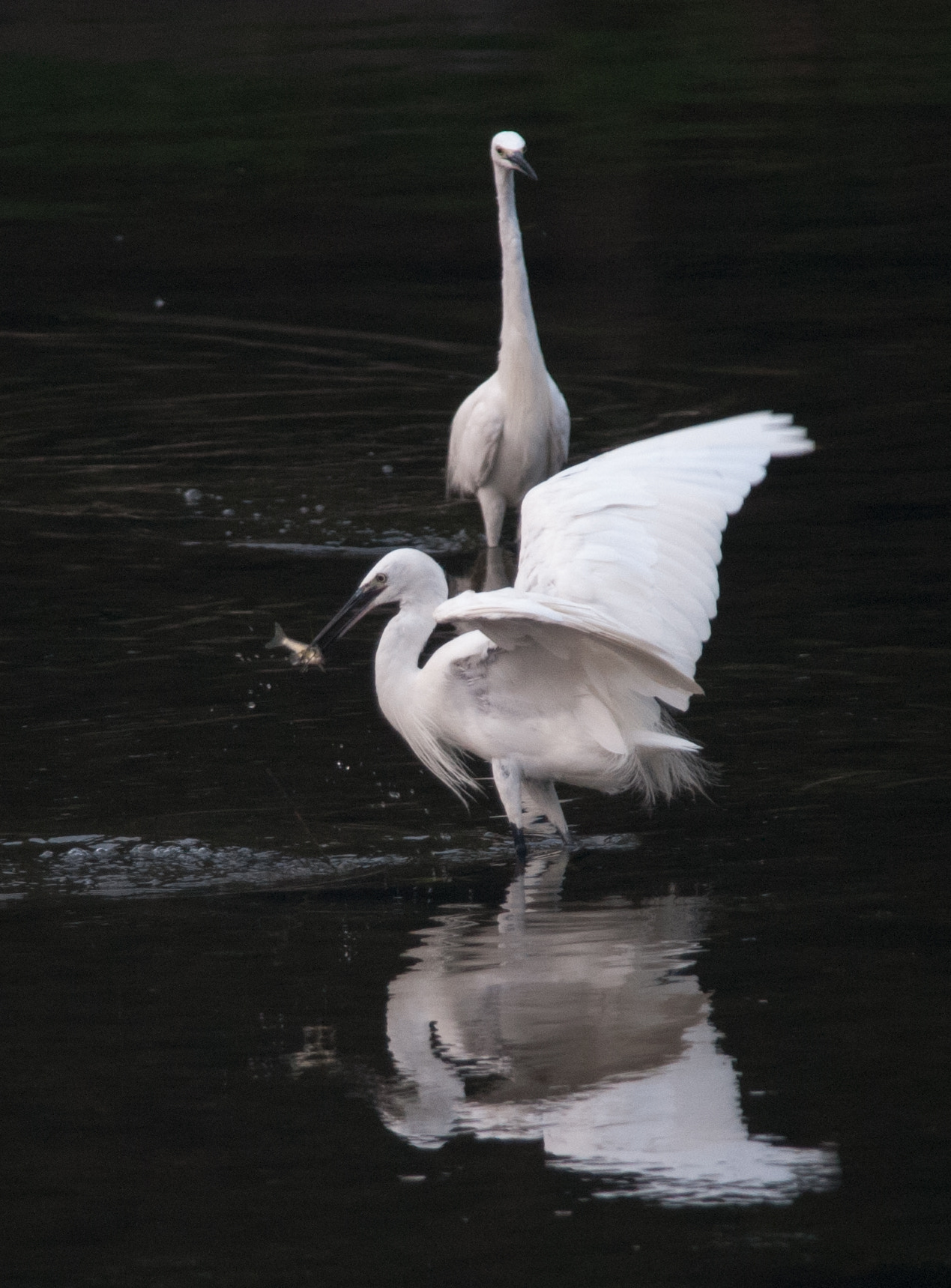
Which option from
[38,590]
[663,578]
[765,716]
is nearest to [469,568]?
[38,590]

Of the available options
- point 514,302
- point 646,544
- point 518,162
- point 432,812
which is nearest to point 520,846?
point 432,812

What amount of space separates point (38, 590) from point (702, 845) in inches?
152

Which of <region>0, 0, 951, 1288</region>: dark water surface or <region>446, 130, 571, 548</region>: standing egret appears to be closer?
<region>0, 0, 951, 1288</region>: dark water surface

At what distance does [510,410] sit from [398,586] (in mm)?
3409

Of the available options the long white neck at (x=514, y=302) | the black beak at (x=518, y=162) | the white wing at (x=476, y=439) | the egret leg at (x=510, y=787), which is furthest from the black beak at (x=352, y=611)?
the black beak at (x=518, y=162)

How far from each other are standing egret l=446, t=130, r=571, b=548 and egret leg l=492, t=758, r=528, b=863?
11.6ft

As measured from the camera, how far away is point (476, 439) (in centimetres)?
942

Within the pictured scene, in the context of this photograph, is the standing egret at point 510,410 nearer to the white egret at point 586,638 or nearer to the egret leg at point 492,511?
the egret leg at point 492,511

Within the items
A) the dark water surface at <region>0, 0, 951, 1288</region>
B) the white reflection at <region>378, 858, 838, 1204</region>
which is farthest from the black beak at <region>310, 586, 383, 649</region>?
the white reflection at <region>378, 858, 838, 1204</region>

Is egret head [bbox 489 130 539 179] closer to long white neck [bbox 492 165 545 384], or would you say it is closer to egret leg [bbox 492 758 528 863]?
long white neck [bbox 492 165 545 384]

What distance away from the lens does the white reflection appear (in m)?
A: 4.00

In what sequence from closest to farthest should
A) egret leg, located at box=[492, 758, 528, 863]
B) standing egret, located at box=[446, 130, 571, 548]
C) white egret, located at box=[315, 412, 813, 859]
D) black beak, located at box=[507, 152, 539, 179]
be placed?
white egret, located at box=[315, 412, 813, 859] → egret leg, located at box=[492, 758, 528, 863] → black beak, located at box=[507, 152, 539, 179] → standing egret, located at box=[446, 130, 571, 548]

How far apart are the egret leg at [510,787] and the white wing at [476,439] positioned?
3.52m

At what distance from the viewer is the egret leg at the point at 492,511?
31.1 ft
